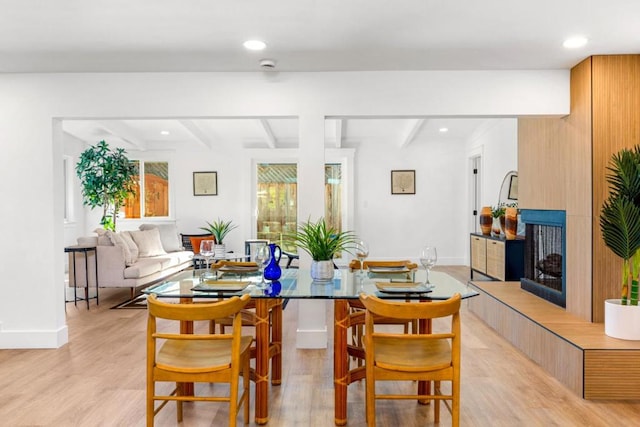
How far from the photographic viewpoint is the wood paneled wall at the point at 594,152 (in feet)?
11.0

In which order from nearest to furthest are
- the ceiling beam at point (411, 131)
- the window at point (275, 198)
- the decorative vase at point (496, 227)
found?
the decorative vase at point (496, 227) < the ceiling beam at point (411, 131) < the window at point (275, 198)

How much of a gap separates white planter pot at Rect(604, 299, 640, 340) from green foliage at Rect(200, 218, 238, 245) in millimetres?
6054

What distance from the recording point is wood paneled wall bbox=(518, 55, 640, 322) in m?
3.36

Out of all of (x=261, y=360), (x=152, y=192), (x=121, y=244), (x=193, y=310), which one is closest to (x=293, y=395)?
(x=261, y=360)

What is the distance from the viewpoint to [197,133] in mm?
7852

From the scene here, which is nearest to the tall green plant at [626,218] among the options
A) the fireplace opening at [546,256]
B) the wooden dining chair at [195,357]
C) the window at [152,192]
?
the fireplace opening at [546,256]

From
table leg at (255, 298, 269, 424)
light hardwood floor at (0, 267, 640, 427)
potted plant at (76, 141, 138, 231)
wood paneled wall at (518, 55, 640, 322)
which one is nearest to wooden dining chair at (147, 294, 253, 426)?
table leg at (255, 298, 269, 424)

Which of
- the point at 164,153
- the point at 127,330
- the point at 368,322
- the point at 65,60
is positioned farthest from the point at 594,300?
the point at 164,153

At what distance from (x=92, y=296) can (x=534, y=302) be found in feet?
17.0

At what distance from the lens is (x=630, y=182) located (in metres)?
3.00

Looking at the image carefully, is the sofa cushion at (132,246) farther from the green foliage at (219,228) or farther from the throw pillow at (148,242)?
the green foliage at (219,228)

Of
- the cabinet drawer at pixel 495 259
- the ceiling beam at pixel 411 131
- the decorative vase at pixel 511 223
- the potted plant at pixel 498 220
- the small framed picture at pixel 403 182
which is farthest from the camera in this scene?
the small framed picture at pixel 403 182

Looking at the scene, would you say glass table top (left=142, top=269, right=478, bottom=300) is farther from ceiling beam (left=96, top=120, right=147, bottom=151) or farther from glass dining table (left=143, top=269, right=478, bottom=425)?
ceiling beam (left=96, top=120, right=147, bottom=151)

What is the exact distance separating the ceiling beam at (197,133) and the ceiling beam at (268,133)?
110 centimetres
